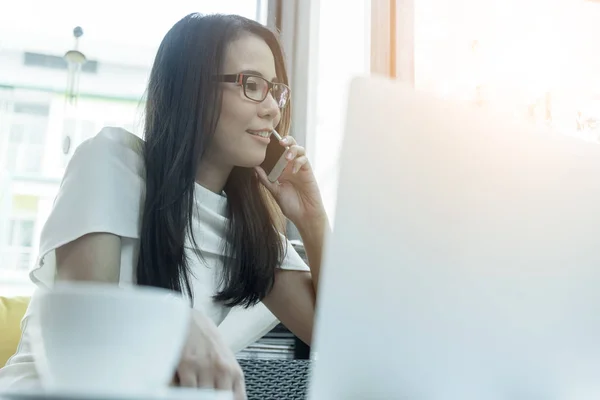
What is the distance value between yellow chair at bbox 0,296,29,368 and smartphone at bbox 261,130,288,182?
2.44 ft

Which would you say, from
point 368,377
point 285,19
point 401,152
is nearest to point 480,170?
point 401,152

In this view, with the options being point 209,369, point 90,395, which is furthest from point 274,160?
point 90,395

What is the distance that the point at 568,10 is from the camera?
209 centimetres

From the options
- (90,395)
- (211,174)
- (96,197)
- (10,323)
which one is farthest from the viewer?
(10,323)

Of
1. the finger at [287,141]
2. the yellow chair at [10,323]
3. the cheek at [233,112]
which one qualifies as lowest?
the yellow chair at [10,323]

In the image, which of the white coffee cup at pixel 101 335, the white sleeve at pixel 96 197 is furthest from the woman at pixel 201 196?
the white coffee cup at pixel 101 335

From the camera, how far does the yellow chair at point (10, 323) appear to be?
4.48 feet

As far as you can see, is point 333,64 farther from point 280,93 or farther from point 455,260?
point 455,260

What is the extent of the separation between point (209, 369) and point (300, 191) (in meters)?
0.70

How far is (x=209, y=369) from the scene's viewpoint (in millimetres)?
563

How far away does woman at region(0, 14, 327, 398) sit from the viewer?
900 mm

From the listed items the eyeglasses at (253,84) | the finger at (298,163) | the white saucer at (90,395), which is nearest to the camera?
the white saucer at (90,395)

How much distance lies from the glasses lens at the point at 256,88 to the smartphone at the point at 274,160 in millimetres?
106

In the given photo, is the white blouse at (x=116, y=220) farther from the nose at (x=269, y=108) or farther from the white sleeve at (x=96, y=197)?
the nose at (x=269, y=108)
